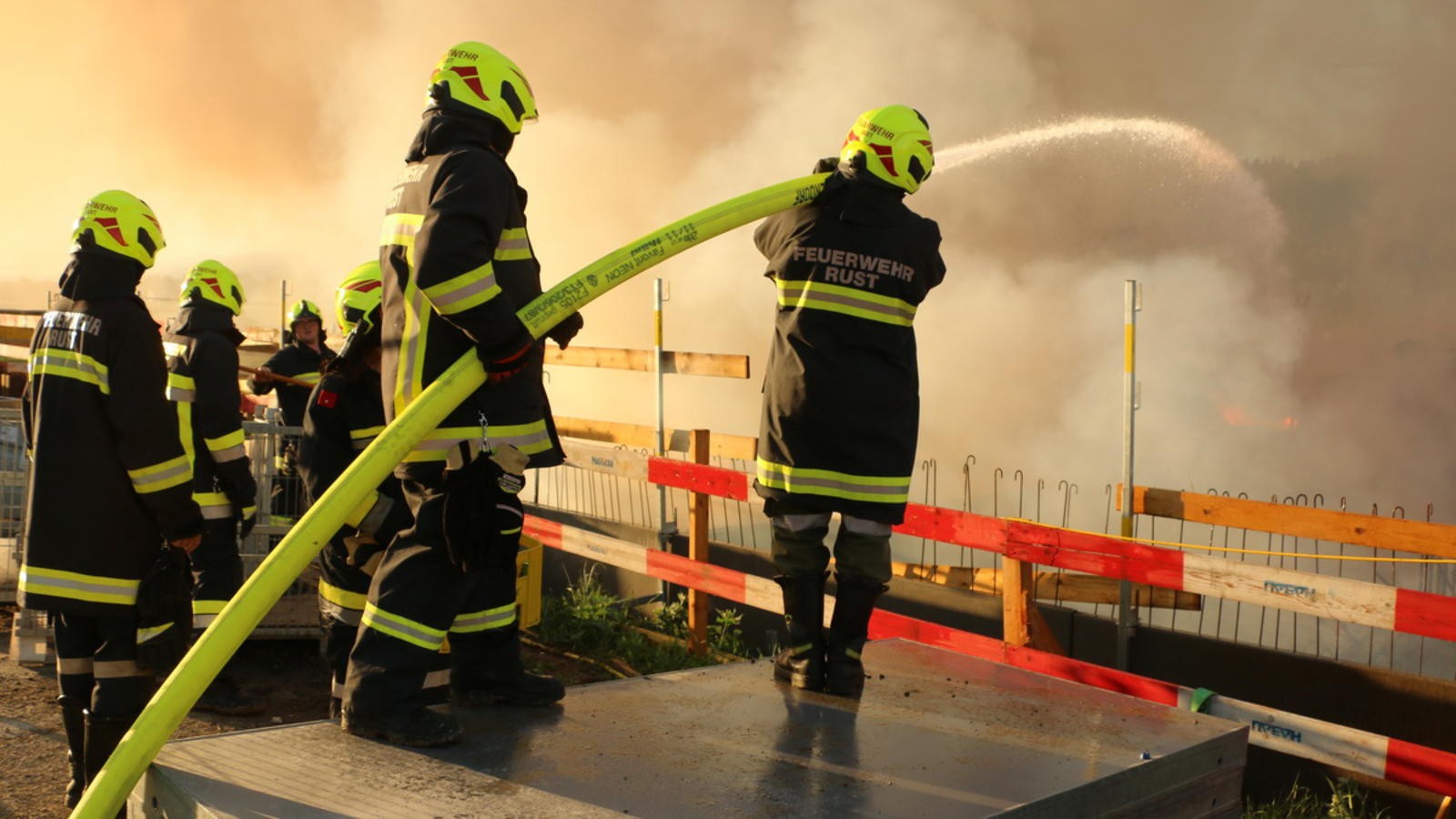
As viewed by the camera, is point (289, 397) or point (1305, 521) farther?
point (289, 397)

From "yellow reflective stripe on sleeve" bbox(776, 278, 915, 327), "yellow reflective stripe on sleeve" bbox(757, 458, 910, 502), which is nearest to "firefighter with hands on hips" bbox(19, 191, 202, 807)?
"yellow reflective stripe on sleeve" bbox(757, 458, 910, 502)

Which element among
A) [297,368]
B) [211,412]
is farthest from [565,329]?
[297,368]

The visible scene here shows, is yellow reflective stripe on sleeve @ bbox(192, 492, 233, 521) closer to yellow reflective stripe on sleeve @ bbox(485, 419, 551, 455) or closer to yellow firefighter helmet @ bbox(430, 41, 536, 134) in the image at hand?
yellow reflective stripe on sleeve @ bbox(485, 419, 551, 455)

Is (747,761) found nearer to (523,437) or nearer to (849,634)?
(849,634)

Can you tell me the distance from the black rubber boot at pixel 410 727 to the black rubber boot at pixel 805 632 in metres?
1.18

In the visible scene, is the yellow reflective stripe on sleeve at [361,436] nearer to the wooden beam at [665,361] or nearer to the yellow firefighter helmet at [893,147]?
the yellow firefighter helmet at [893,147]

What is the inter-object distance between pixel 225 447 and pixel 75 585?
1.42 m

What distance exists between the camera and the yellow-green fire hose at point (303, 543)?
259cm

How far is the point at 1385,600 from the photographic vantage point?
12.4ft

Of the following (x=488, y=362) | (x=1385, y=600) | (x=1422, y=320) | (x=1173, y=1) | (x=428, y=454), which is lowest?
(x=1385, y=600)

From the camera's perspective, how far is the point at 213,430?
4.94 m

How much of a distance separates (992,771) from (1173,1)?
9.59m

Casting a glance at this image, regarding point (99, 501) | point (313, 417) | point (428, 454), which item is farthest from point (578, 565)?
point (428, 454)

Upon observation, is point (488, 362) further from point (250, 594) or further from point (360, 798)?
point (360, 798)
